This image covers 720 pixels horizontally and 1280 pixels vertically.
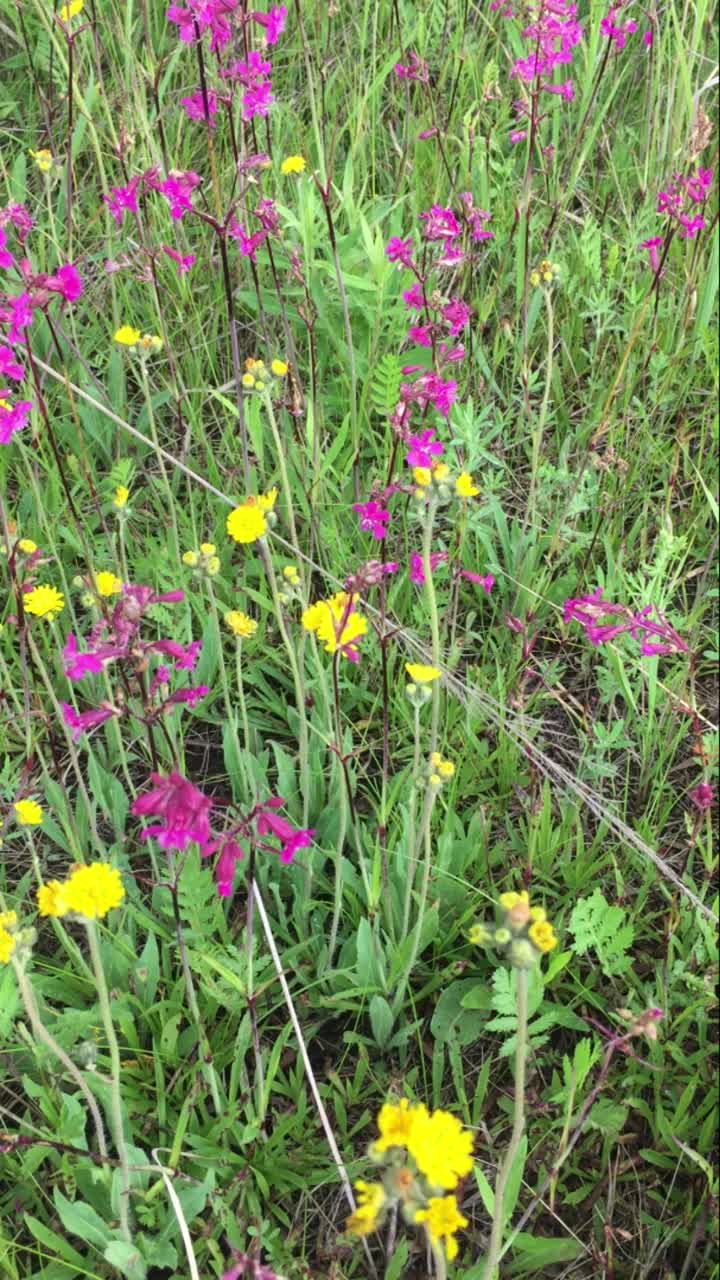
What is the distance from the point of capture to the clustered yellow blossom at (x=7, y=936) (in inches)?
50.1

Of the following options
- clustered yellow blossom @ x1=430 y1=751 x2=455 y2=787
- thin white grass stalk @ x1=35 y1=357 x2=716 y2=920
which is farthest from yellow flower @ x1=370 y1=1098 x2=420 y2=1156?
thin white grass stalk @ x1=35 y1=357 x2=716 y2=920

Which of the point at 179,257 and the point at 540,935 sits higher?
the point at 179,257

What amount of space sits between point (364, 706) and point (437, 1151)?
1308mm

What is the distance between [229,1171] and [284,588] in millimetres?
884

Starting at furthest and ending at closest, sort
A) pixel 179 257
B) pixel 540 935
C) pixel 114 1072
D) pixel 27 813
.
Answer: pixel 179 257, pixel 27 813, pixel 114 1072, pixel 540 935

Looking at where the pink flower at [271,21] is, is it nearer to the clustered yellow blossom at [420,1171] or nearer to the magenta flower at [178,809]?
the magenta flower at [178,809]

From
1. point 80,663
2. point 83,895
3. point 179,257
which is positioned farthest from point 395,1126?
point 179,257

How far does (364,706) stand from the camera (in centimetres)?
217

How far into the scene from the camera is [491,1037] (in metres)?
1.75

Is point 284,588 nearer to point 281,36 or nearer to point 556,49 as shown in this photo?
point 556,49

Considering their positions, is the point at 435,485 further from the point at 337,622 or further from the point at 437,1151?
the point at 437,1151

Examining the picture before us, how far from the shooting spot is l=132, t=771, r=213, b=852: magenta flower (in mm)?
1243

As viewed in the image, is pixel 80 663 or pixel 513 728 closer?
pixel 80 663

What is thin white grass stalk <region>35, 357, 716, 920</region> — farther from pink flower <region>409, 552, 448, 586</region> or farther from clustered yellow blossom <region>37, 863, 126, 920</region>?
clustered yellow blossom <region>37, 863, 126, 920</region>
